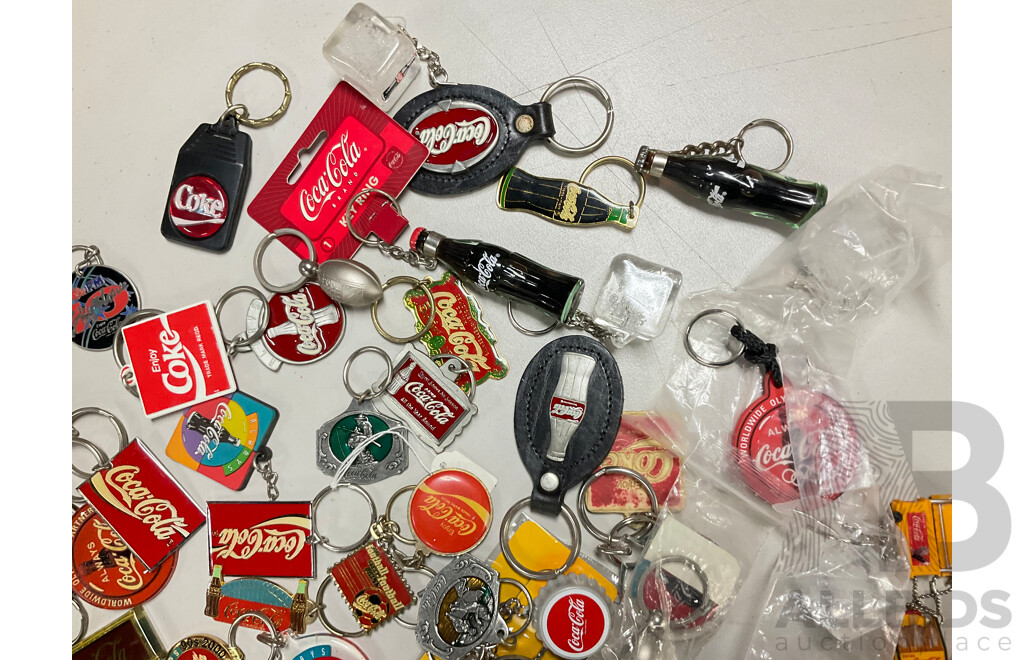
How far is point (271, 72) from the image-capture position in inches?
69.9

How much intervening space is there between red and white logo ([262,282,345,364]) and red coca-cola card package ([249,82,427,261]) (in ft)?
0.53

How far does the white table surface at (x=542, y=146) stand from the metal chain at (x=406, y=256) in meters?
0.03

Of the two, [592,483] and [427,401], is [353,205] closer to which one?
[427,401]

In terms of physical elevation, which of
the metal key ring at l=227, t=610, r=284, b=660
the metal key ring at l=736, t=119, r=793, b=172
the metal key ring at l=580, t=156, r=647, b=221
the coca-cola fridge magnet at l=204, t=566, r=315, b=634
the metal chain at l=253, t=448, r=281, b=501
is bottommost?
the metal key ring at l=227, t=610, r=284, b=660

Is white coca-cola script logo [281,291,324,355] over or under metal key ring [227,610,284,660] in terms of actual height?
over

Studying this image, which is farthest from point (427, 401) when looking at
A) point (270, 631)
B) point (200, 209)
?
point (200, 209)

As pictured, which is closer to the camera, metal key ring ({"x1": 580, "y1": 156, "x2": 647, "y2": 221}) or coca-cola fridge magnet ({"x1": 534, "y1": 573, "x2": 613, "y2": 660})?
coca-cola fridge magnet ({"x1": 534, "y1": 573, "x2": 613, "y2": 660})

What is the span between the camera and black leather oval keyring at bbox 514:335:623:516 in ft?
5.28

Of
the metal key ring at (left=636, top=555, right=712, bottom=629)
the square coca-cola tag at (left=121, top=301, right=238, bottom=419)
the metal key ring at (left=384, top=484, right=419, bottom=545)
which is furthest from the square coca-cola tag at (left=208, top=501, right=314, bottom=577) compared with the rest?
the metal key ring at (left=636, top=555, right=712, bottom=629)

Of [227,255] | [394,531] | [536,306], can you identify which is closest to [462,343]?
[536,306]

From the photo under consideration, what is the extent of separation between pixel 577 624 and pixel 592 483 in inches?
14.0

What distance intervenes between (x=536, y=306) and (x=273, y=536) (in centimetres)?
98

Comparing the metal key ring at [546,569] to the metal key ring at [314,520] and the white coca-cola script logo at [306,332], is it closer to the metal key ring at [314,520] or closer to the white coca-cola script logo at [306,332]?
the metal key ring at [314,520]

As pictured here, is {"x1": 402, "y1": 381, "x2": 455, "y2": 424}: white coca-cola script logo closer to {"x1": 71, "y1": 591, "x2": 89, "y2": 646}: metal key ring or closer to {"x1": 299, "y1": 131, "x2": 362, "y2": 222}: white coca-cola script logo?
{"x1": 299, "y1": 131, "x2": 362, "y2": 222}: white coca-cola script logo
